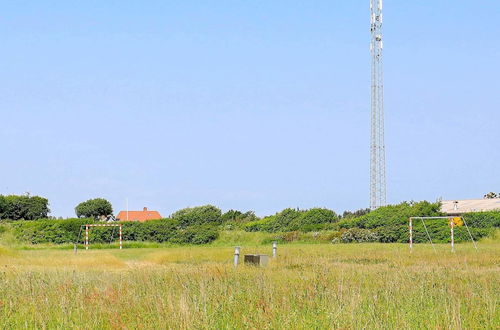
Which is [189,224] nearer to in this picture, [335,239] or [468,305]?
[335,239]

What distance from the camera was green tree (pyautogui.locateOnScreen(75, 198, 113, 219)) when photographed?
73750 mm

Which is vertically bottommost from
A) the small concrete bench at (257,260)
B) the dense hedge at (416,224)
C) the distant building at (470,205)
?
the small concrete bench at (257,260)

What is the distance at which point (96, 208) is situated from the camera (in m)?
73.8

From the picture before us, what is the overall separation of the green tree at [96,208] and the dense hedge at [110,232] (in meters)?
26.4

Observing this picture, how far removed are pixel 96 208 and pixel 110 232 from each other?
29041 millimetres

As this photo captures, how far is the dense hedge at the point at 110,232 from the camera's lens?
4525 cm

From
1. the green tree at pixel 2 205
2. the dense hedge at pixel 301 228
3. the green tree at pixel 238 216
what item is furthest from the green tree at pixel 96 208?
the dense hedge at pixel 301 228

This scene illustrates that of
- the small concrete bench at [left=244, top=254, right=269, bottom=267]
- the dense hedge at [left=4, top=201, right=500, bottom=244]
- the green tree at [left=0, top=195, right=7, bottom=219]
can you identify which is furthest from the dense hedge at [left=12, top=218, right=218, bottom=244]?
the small concrete bench at [left=244, top=254, right=269, bottom=267]

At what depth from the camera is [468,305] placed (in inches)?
373

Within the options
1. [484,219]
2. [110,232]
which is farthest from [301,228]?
[110,232]

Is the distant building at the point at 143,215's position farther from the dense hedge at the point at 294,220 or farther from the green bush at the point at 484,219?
the green bush at the point at 484,219

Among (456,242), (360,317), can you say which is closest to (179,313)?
(360,317)

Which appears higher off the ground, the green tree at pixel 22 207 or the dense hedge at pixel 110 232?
the green tree at pixel 22 207

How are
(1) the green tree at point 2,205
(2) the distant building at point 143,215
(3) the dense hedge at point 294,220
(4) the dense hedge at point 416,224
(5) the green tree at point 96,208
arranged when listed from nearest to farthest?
(4) the dense hedge at point 416,224
(3) the dense hedge at point 294,220
(1) the green tree at point 2,205
(5) the green tree at point 96,208
(2) the distant building at point 143,215
